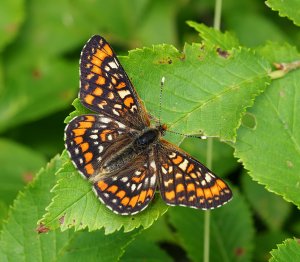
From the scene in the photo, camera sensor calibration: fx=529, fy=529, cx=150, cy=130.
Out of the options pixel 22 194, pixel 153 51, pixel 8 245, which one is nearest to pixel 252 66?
pixel 153 51

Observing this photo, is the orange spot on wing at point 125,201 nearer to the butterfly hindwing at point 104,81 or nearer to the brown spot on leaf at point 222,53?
the butterfly hindwing at point 104,81

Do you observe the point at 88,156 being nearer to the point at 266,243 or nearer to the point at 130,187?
the point at 130,187

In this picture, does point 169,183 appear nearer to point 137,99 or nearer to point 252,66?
A: point 137,99

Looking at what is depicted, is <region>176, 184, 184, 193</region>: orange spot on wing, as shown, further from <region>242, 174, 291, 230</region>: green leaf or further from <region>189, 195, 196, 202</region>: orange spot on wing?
<region>242, 174, 291, 230</region>: green leaf

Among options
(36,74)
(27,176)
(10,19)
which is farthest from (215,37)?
(10,19)

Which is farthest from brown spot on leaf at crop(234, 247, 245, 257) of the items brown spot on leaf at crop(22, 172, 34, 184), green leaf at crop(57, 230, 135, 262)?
brown spot on leaf at crop(22, 172, 34, 184)

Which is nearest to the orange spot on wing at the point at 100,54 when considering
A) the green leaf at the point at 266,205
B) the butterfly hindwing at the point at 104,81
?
the butterfly hindwing at the point at 104,81
